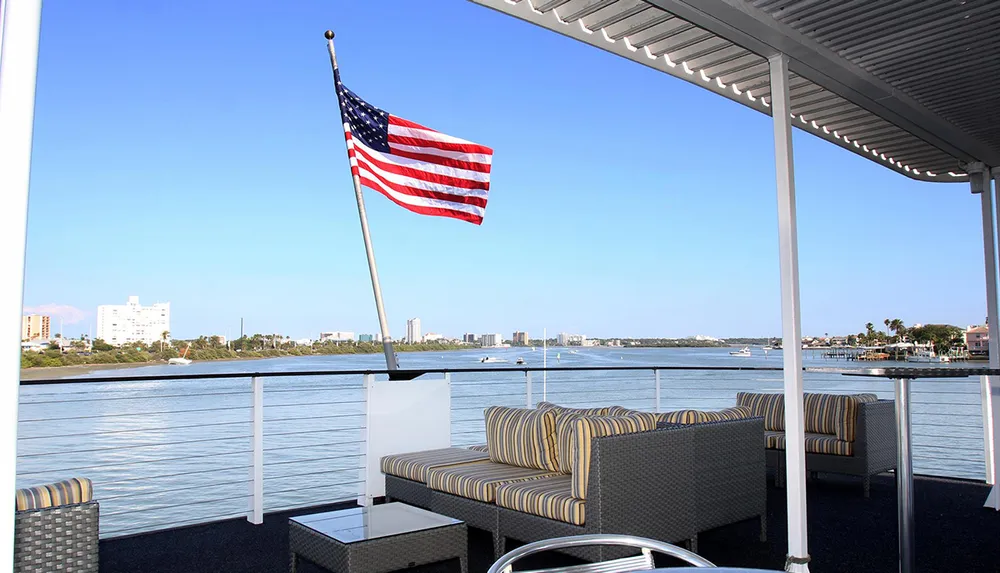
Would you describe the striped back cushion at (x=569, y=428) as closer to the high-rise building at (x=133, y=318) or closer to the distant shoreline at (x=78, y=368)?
the distant shoreline at (x=78, y=368)

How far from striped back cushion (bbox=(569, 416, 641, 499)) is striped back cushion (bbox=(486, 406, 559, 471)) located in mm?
600

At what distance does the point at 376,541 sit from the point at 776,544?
225cm

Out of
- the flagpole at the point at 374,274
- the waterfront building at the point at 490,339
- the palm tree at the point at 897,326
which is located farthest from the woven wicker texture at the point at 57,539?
the waterfront building at the point at 490,339

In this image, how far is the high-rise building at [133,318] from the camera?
27.4m

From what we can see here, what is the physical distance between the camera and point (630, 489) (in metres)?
3.39

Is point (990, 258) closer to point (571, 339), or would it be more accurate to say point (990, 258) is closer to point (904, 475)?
point (904, 475)

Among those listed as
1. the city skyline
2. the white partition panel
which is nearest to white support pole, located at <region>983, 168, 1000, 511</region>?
the white partition panel

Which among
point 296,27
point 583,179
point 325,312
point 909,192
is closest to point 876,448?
point 296,27

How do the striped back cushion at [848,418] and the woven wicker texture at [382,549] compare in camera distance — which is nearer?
the woven wicker texture at [382,549]

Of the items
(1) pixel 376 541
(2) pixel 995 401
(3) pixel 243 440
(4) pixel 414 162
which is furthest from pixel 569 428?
(3) pixel 243 440

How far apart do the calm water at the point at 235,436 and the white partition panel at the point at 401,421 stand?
0.22 metres

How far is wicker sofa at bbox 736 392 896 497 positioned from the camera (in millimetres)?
5402

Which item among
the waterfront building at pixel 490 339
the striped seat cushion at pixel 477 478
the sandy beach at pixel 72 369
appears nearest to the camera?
the striped seat cushion at pixel 477 478

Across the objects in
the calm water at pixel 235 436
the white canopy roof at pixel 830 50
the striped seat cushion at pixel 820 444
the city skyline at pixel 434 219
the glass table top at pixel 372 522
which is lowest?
the calm water at pixel 235 436
